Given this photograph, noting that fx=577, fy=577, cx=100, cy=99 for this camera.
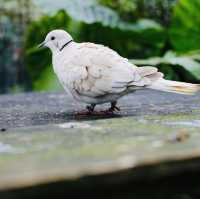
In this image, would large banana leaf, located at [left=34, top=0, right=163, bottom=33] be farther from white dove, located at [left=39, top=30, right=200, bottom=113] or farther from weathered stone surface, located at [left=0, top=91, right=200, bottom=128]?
white dove, located at [left=39, top=30, right=200, bottom=113]

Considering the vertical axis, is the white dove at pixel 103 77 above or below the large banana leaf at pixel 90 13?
below

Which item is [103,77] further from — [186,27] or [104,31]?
[104,31]

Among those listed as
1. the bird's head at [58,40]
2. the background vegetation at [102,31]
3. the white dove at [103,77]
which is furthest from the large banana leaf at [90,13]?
the white dove at [103,77]

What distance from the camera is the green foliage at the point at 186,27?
5.37 metres

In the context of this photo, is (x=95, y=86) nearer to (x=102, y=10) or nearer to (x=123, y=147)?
(x=123, y=147)

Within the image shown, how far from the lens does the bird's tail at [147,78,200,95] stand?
6.98 ft

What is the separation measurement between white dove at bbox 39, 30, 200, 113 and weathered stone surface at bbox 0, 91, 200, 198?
0.11m

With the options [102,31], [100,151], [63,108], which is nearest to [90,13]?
[102,31]

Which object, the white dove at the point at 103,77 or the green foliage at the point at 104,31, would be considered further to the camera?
the green foliage at the point at 104,31

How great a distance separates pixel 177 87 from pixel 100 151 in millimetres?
863

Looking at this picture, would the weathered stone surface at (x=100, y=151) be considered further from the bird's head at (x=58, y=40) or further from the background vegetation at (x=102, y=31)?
the background vegetation at (x=102, y=31)

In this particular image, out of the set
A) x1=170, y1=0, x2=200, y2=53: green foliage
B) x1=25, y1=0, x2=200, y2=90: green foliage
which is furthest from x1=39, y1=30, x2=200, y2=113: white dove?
x1=170, y1=0, x2=200, y2=53: green foliage

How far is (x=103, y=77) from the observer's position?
2.17 meters

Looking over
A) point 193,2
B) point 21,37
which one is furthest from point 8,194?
point 21,37
